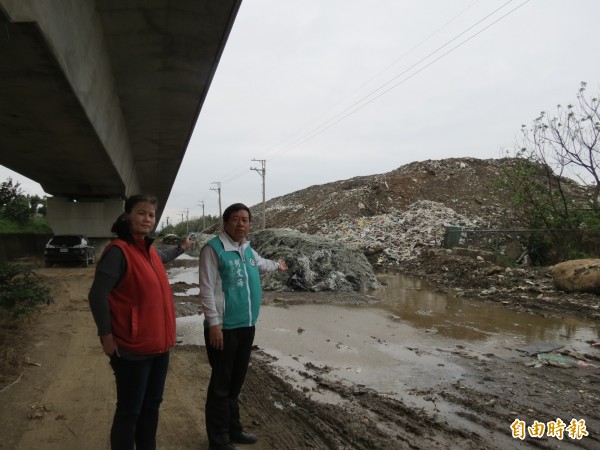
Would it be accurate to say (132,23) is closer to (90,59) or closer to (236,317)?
(90,59)

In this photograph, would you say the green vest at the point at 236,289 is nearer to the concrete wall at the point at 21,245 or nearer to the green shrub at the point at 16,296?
the green shrub at the point at 16,296

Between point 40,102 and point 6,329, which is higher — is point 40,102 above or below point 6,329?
above

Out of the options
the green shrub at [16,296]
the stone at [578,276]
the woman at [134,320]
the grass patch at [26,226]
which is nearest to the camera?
the woman at [134,320]

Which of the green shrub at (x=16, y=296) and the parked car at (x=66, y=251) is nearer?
the green shrub at (x=16, y=296)

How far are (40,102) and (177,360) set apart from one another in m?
4.03

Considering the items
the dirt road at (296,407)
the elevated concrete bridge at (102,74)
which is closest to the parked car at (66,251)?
the elevated concrete bridge at (102,74)

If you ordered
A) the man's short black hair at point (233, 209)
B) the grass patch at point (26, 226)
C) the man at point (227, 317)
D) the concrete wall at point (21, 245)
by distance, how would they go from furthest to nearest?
the grass patch at point (26, 226)
the concrete wall at point (21, 245)
the man's short black hair at point (233, 209)
the man at point (227, 317)

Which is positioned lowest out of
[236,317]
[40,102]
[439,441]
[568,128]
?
[439,441]

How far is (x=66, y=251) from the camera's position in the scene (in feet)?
56.2

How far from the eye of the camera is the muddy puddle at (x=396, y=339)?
5.28m

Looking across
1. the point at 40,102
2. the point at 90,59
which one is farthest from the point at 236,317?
the point at 40,102

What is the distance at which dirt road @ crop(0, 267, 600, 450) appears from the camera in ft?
11.4

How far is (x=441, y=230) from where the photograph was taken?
24.1m

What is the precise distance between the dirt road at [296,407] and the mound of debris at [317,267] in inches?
249
